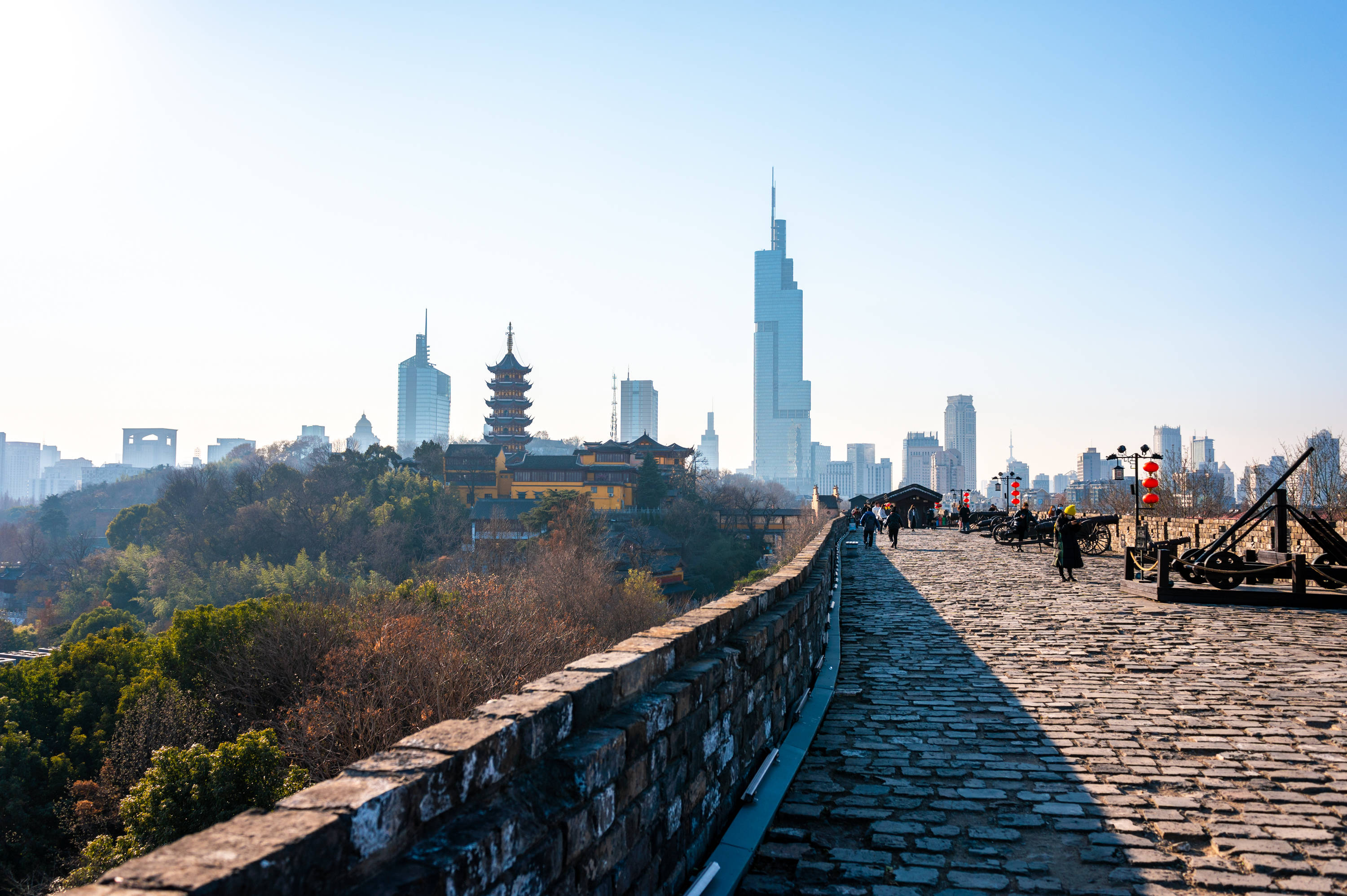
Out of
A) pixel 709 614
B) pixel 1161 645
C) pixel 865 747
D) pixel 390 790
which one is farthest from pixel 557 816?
pixel 1161 645

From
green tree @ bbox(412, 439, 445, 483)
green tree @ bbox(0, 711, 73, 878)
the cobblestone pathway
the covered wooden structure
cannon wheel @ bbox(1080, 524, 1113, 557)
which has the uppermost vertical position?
green tree @ bbox(412, 439, 445, 483)

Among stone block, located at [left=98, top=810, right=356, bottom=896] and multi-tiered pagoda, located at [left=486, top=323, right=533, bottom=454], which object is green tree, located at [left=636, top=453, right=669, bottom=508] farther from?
stone block, located at [left=98, top=810, right=356, bottom=896]

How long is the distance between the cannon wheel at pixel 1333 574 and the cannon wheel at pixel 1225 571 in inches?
35.3

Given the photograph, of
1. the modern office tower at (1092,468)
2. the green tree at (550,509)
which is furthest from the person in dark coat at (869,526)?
the modern office tower at (1092,468)

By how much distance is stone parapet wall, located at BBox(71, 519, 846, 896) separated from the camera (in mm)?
1749

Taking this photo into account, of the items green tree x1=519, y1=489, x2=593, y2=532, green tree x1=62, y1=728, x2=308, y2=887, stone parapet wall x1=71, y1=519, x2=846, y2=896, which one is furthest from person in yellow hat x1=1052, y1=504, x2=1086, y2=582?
green tree x1=519, y1=489, x2=593, y2=532

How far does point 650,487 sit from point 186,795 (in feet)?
188

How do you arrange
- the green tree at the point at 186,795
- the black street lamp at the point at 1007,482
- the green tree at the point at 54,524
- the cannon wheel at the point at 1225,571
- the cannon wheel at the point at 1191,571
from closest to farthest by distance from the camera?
the cannon wheel at the point at 1225,571 < the cannon wheel at the point at 1191,571 < the green tree at the point at 186,795 < the black street lamp at the point at 1007,482 < the green tree at the point at 54,524

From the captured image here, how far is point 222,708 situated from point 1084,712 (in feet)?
76.0

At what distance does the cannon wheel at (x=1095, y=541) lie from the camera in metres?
21.5

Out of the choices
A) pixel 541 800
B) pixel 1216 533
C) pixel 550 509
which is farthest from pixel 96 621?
pixel 541 800

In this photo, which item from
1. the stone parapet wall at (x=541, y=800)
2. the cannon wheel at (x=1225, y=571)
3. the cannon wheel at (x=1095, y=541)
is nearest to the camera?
the stone parapet wall at (x=541, y=800)

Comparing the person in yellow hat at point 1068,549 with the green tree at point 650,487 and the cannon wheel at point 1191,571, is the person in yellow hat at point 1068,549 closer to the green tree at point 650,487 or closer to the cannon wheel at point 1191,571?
the cannon wheel at point 1191,571

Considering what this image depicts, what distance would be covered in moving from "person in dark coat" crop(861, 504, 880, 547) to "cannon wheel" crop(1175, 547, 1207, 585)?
1249 cm
